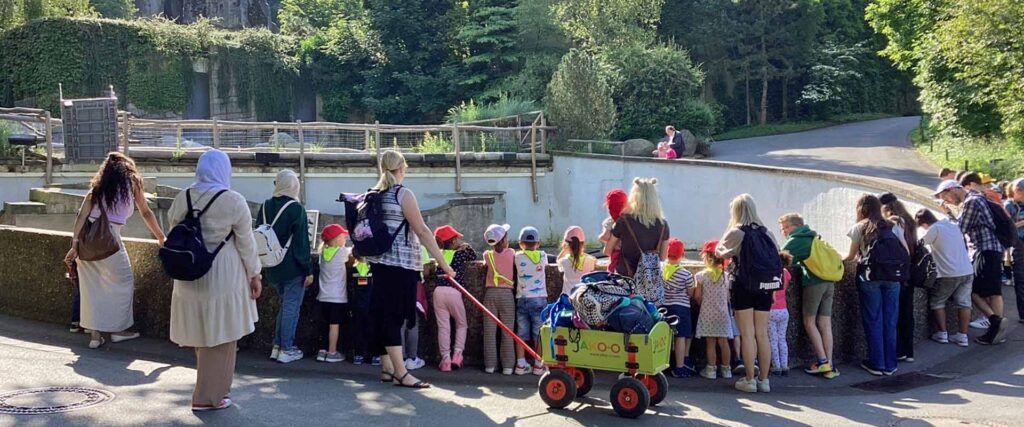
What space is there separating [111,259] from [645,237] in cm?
454

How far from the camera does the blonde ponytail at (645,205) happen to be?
25.3 ft

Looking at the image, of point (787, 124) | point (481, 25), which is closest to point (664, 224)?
point (481, 25)

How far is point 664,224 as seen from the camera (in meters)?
7.73

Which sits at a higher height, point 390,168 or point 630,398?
point 390,168

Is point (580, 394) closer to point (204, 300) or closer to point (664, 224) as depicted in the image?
point (664, 224)

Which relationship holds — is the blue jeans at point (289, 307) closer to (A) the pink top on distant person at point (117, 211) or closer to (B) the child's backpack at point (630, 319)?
(A) the pink top on distant person at point (117, 211)

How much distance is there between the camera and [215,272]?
239 inches

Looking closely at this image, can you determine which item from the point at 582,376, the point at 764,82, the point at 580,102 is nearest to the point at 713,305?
the point at 582,376

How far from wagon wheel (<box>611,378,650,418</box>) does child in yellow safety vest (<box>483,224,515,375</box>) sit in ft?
5.17

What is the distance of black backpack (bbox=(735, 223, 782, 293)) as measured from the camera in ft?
24.8

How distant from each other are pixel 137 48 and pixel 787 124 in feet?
94.6

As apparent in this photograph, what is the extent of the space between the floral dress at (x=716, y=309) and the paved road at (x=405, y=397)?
0.45 metres

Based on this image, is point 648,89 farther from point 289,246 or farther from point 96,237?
point 96,237

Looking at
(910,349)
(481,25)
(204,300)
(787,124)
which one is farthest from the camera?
(787,124)
